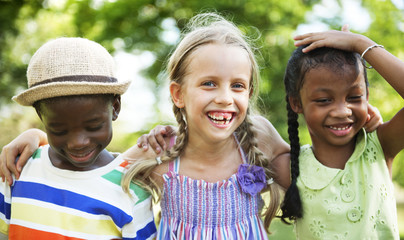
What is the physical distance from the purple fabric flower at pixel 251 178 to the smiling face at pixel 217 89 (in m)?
0.24

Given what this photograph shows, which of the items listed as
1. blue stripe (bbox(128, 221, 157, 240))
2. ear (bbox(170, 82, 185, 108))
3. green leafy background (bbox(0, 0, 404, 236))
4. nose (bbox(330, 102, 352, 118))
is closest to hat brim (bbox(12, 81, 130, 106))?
ear (bbox(170, 82, 185, 108))

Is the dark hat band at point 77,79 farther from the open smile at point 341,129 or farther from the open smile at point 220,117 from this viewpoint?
the open smile at point 341,129

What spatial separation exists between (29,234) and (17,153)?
1.44ft

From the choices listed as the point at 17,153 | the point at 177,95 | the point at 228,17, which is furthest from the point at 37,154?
the point at 228,17

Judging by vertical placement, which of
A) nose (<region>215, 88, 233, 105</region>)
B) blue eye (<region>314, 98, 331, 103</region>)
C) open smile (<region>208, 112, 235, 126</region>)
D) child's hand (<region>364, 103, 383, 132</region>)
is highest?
nose (<region>215, 88, 233, 105</region>)

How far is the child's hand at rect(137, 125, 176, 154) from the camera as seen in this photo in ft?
8.19

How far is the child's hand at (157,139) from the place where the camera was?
2.50 meters

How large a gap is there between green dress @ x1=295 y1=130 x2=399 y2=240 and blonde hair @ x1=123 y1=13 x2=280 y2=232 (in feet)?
0.74

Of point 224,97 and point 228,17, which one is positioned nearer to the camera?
point 224,97

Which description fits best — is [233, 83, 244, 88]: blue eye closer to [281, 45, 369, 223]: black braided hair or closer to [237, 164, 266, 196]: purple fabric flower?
[281, 45, 369, 223]: black braided hair

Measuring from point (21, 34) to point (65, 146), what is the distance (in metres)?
11.6

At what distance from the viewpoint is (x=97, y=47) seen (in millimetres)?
2215

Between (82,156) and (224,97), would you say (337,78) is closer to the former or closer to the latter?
(224,97)

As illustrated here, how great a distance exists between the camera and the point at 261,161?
246cm
